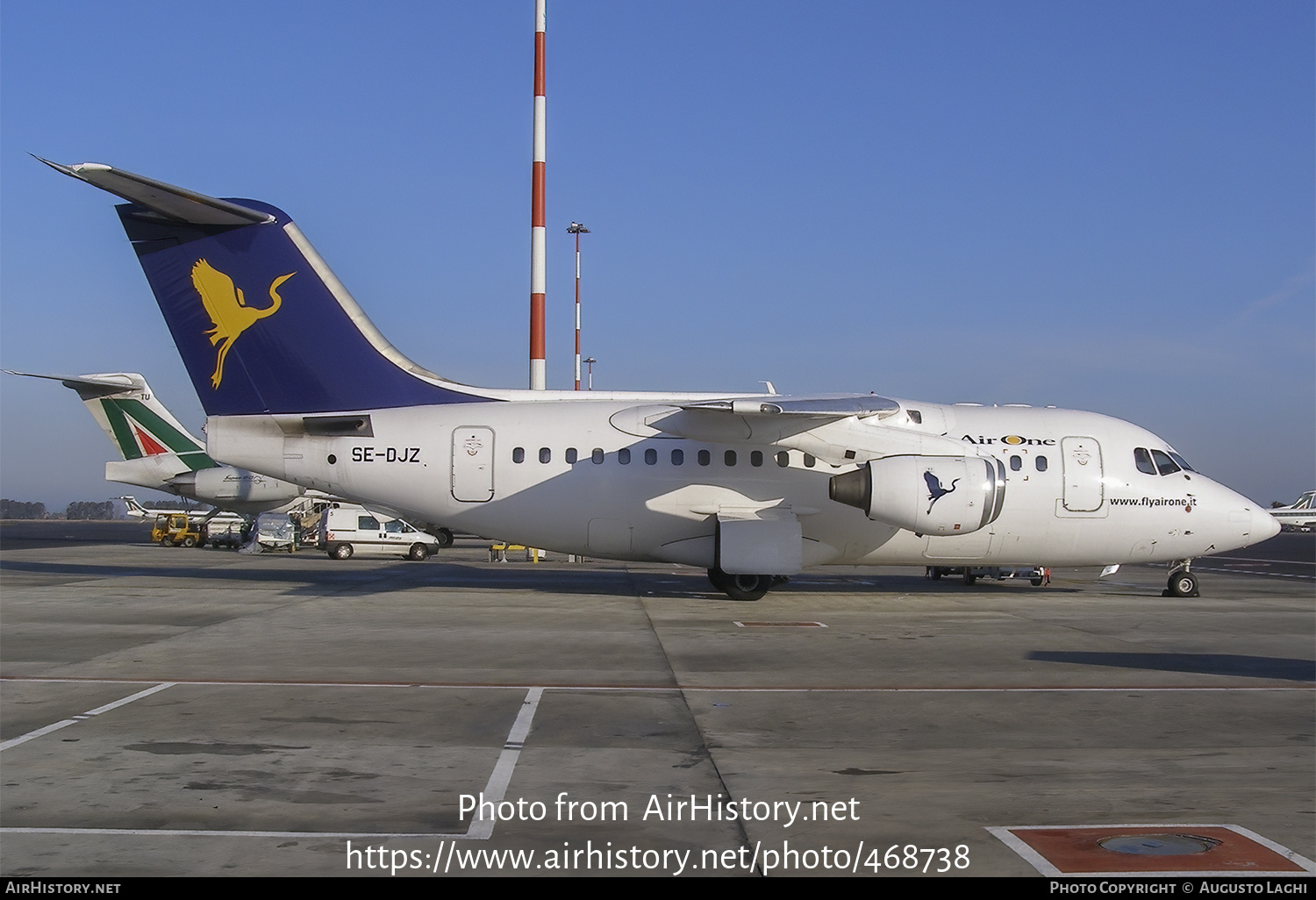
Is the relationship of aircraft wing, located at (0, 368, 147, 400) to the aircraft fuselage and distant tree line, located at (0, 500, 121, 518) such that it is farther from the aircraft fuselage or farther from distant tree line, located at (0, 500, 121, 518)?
distant tree line, located at (0, 500, 121, 518)

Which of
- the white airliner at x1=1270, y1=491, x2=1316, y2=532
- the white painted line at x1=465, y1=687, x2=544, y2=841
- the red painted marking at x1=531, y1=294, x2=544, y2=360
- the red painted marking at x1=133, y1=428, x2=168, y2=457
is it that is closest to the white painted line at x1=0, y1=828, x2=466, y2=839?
the white painted line at x1=465, y1=687, x2=544, y2=841

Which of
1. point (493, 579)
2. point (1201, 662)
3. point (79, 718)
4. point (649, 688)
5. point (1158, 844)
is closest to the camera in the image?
point (1158, 844)

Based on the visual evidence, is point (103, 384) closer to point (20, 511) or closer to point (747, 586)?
point (747, 586)

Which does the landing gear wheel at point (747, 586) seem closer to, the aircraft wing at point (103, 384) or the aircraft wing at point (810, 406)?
the aircraft wing at point (810, 406)

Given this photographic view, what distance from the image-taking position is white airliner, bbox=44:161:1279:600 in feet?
60.0

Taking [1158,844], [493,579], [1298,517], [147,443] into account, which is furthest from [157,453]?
[1298,517]

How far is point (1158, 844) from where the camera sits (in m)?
5.76

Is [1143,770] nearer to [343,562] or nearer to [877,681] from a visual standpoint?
[877,681]

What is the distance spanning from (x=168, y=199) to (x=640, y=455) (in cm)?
931

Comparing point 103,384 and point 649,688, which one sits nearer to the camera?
point 649,688

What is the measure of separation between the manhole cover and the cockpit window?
1606 cm

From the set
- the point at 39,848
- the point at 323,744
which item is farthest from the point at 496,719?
the point at 39,848

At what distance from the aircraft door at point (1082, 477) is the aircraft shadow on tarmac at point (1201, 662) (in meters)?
6.63

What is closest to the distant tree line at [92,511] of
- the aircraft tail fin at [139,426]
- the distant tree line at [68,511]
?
the distant tree line at [68,511]
